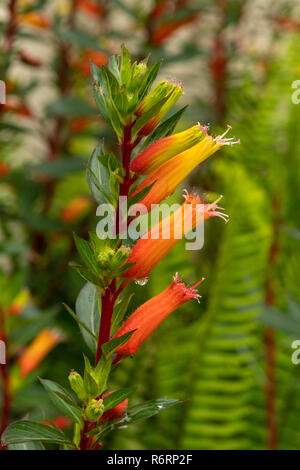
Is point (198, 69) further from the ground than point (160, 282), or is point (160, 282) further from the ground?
point (198, 69)

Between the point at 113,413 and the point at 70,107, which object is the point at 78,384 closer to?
the point at 113,413

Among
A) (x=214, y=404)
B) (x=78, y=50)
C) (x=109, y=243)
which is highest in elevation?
(x=78, y=50)

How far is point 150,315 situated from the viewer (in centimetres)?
26

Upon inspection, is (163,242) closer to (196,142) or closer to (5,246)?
(196,142)

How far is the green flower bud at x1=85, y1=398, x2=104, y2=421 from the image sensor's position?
0.23m

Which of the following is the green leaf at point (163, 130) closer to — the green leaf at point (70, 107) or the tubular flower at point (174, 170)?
the tubular flower at point (174, 170)

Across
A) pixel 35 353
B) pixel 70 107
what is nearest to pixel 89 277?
pixel 35 353

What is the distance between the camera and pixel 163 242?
0.81ft

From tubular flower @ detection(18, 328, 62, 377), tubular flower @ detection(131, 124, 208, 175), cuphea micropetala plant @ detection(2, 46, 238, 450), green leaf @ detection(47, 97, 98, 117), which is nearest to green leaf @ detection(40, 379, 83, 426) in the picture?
cuphea micropetala plant @ detection(2, 46, 238, 450)

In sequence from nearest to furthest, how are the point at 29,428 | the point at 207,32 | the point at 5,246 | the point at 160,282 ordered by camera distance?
1. the point at 29,428
2. the point at 5,246
3. the point at 160,282
4. the point at 207,32

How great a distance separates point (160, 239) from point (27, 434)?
10 cm

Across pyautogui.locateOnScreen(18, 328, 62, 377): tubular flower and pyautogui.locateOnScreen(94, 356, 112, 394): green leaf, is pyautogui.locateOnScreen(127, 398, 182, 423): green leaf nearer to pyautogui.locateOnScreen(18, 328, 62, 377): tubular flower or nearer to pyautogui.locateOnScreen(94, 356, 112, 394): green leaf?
pyautogui.locateOnScreen(94, 356, 112, 394): green leaf

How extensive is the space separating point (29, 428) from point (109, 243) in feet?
0.27

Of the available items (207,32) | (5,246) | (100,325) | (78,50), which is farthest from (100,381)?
(207,32)
